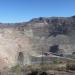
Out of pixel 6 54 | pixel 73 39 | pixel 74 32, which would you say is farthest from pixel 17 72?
pixel 74 32

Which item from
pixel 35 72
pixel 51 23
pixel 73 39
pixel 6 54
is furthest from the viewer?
pixel 51 23

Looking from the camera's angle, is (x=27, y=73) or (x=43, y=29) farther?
(x=43, y=29)

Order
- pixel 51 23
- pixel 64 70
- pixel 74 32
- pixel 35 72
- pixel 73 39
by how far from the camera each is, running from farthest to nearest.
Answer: pixel 51 23 → pixel 74 32 → pixel 73 39 → pixel 64 70 → pixel 35 72

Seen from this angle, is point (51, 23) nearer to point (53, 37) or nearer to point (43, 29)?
point (43, 29)

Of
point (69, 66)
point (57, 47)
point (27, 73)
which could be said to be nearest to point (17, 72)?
point (27, 73)

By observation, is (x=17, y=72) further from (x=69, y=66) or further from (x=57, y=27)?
(x=57, y=27)

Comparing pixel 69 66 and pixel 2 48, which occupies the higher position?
pixel 2 48
